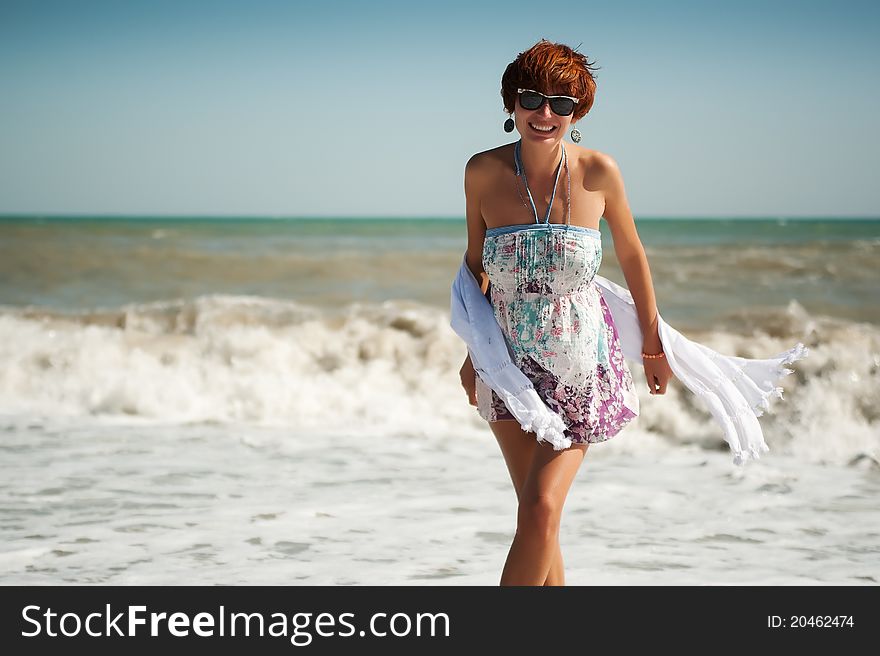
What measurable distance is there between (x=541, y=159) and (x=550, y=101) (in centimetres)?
18

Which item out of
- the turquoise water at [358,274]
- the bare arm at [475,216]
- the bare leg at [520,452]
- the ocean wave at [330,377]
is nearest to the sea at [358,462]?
the ocean wave at [330,377]

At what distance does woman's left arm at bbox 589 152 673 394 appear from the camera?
2.88m

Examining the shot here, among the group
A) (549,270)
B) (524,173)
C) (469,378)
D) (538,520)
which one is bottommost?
(538,520)

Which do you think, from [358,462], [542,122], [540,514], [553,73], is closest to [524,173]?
[542,122]

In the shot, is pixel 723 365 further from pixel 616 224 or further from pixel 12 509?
pixel 12 509

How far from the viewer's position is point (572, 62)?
110 inches

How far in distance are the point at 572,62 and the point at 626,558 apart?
2.64 metres

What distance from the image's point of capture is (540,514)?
2.79 m

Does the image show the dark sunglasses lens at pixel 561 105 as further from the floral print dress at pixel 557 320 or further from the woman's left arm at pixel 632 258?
the floral print dress at pixel 557 320

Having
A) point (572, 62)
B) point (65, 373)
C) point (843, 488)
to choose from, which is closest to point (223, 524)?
point (572, 62)

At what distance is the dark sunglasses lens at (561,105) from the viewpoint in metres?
2.77

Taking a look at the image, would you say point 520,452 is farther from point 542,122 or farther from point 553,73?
point 553,73

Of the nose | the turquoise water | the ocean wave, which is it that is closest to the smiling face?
the nose

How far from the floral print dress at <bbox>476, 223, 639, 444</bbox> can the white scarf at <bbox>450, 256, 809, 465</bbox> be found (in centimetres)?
6
